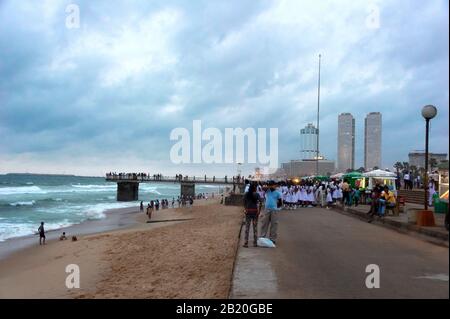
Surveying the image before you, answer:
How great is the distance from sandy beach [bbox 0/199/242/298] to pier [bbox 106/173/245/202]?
54405mm

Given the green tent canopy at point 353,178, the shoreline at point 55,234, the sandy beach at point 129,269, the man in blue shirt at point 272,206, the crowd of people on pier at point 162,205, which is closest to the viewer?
the sandy beach at point 129,269

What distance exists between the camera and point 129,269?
43.8 ft

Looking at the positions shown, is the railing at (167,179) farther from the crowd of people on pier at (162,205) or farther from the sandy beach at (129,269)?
the sandy beach at (129,269)

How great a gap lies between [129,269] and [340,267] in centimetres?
721

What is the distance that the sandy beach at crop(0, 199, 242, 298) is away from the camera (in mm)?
9281

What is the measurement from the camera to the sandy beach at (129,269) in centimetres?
928

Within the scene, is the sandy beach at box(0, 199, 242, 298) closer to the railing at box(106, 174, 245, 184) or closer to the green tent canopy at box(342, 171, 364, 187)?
the green tent canopy at box(342, 171, 364, 187)

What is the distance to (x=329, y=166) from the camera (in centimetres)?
10906

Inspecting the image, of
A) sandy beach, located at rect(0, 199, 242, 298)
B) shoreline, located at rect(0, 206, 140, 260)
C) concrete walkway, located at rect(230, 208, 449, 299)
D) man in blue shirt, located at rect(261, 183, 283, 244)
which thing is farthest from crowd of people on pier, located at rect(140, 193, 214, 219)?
concrete walkway, located at rect(230, 208, 449, 299)

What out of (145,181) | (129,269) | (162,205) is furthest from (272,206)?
(145,181)

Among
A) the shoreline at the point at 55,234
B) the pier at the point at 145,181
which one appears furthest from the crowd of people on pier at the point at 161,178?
the shoreline at the point at 55,234

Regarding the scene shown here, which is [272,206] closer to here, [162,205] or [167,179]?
[162,205]

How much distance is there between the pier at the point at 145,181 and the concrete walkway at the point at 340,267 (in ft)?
204
